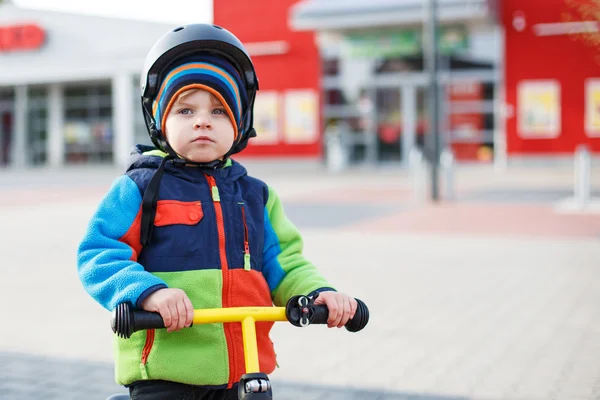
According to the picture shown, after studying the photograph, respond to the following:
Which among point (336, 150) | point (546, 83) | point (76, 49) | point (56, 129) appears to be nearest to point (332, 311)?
point (546, 83)

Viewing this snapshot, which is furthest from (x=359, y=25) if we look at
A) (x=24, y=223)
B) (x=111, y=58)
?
(x=24, y=223)

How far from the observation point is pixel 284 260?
2.45m

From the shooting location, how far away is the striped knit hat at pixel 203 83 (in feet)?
7.43

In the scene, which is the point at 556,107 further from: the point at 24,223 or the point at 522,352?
the point at 522,352

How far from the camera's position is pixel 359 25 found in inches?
1095

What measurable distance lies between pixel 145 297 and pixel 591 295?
18.3 feet

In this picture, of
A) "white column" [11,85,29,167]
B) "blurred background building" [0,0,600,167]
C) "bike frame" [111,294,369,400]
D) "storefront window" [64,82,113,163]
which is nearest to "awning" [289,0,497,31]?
"blurred background building" [0,0,600,167]

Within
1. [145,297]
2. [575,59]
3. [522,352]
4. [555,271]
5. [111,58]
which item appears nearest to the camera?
[145,297]

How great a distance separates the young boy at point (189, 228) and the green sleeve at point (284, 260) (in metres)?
0.02

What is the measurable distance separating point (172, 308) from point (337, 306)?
0.42 meters

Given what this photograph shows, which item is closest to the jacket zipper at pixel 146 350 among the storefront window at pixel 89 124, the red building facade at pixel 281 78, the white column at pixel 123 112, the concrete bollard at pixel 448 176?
the concrete bollard at pixel 448 176

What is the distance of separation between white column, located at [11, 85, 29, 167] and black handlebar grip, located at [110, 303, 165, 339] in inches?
1561

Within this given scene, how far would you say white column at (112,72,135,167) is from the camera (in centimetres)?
3712

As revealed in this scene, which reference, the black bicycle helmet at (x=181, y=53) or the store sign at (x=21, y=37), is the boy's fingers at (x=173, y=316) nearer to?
the black bicycle helmet at (x=181, y=53)
